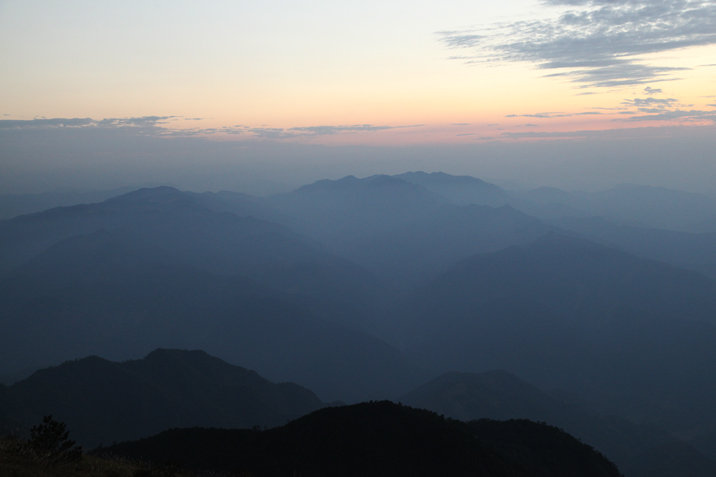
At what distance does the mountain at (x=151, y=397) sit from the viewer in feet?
360

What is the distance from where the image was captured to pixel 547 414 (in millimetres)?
176000

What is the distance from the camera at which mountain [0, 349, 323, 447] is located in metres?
110

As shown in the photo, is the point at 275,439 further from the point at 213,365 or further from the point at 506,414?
the point at 506,414

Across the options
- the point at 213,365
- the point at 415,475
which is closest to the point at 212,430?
the point at 415,475

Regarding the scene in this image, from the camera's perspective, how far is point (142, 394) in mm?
121688

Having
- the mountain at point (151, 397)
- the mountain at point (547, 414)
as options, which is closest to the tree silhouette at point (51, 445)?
the mountain at point (151, 397)

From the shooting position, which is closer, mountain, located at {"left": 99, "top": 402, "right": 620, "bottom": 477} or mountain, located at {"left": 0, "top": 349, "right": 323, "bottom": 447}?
mountain, located at {"left": 99, "top": 402, "right": 620, "bottom": 477}

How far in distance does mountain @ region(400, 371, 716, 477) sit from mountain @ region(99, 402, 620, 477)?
11098cm

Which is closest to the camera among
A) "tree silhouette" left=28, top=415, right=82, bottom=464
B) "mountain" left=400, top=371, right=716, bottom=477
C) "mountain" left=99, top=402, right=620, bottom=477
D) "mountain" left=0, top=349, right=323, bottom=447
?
"tree silhouette" left=28, top=415, right=82, bottom=464

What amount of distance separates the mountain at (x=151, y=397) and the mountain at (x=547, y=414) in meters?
53.4

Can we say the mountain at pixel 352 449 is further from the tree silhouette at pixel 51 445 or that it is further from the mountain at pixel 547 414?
the mountain at pixel 547 414

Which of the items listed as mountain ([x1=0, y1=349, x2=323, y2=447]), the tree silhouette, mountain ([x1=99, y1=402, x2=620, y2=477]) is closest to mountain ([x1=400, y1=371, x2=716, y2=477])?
mountain ([x1=0, y1=349, x2=323, y2=447])

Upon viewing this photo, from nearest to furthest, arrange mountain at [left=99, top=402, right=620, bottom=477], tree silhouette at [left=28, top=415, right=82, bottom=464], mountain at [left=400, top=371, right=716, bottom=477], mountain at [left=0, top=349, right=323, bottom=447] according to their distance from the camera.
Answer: tree silhouette at [left=28, top=415, right=82, bottom=464] < mountain at [left=99, top=402, right=620, bottom=477] < mountain at [left=0, top=349, right=323, bottom=447] < mountain at [left=400, top=371, right=716, bottom=477]

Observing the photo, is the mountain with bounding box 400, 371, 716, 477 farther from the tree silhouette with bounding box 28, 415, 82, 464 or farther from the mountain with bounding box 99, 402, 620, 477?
the tree silhouette with bounding box 28, 415, 82, 464
